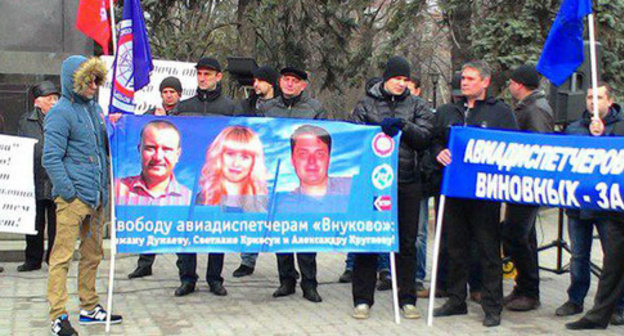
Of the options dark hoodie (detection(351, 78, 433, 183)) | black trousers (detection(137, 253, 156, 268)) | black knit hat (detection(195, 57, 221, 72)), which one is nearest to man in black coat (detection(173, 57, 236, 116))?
black knit hat (detection(195, 57, 221, 72))

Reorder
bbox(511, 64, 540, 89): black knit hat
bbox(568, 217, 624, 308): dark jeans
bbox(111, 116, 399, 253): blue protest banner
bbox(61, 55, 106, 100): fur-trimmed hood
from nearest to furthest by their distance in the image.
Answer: bbox(61, 55, 106, 100): fur-trimmed hood < bbox(111, 116, 399, 253): blue protest banner < bbox(568, 217, 624, 308): dark jeans < bbox(511, 64, 540, 89): black knit hat

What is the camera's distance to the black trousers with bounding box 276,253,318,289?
9341 mm

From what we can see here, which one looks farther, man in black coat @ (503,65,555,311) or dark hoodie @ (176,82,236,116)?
dark hoodie @ (176,82,236,116)

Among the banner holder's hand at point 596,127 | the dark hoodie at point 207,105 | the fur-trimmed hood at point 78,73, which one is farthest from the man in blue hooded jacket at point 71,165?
the banner holder's hand at point 596,127

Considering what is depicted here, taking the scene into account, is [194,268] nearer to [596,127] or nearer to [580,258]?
[580,258]

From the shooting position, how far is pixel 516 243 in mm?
8969

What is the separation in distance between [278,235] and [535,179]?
2118 mm

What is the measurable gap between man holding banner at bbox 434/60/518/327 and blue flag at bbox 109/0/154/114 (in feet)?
8.27

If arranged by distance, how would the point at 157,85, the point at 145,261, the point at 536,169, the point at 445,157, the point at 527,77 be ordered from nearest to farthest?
1. the point at 536,169
2. the point at 445,157
3. the point at 527,77
4. the point at 145,261
5. the point at 157,85

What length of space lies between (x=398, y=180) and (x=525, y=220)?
120 cm

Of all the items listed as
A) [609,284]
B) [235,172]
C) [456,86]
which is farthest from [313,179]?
[456,86]

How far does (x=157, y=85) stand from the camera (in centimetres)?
1356

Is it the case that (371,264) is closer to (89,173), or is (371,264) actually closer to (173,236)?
(173,236)

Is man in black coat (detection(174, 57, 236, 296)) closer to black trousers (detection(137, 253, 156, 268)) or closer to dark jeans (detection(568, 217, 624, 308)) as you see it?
black trousers (detection(137, 253, 156, 268))
